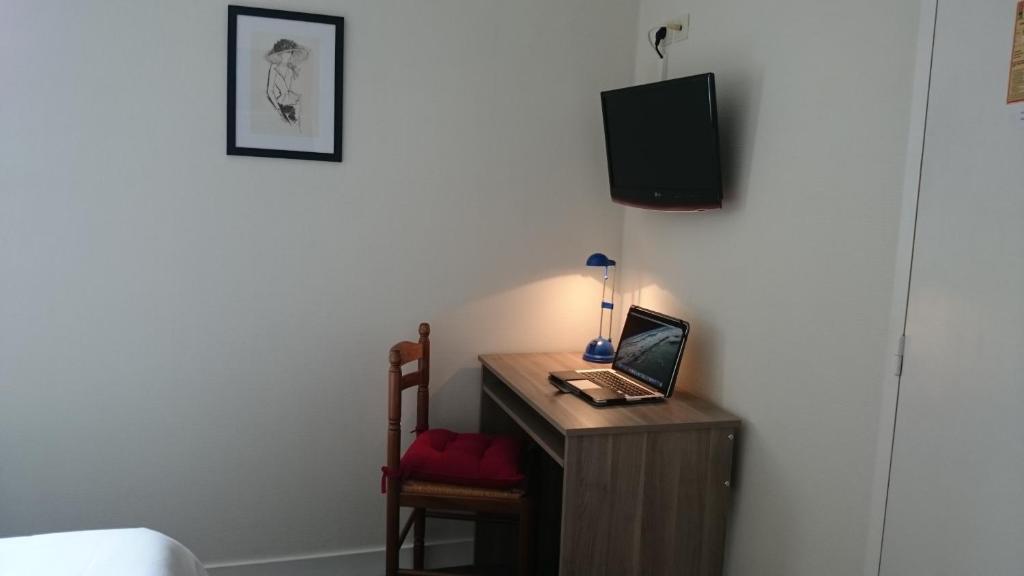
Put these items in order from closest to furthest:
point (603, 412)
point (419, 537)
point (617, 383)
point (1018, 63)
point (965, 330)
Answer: point (1018, 63) < point (965, 330) < point (603, 412) < point (617, 383) < point (419, 537)

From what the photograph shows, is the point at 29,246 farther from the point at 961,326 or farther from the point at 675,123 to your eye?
the point at 961,326

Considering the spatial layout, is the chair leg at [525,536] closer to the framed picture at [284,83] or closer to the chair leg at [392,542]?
the chair leg at [392,542]

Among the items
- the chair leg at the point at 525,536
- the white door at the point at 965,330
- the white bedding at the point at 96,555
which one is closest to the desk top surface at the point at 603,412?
the chair leg at the point at 525,536

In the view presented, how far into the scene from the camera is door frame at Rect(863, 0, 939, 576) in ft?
5.41

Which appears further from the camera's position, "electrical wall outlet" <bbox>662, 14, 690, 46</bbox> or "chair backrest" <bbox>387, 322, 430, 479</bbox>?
"electrical wall outlet" <bbox>662, 14, 690, 46</bbox>

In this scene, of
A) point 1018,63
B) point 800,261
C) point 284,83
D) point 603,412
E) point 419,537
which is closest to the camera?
point 1018,63

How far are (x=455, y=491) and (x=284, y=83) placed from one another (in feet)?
4.90

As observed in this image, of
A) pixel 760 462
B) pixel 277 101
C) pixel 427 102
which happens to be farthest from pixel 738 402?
pixel 277 101

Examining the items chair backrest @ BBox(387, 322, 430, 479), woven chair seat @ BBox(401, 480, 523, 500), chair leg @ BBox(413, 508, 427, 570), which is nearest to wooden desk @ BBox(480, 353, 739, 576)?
woven chair seat @ BBox(401, 480, 523, 500)

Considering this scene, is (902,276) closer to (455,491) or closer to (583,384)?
(583,384)

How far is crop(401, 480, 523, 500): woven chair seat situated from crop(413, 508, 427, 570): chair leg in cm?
36

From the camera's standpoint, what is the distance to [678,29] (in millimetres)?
2668

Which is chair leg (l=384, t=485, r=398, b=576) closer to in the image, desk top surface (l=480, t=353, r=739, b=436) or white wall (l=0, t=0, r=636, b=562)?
white wall (l=0, t=0, r=636, b=562)

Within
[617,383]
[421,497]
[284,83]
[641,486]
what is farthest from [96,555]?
[284,83]
